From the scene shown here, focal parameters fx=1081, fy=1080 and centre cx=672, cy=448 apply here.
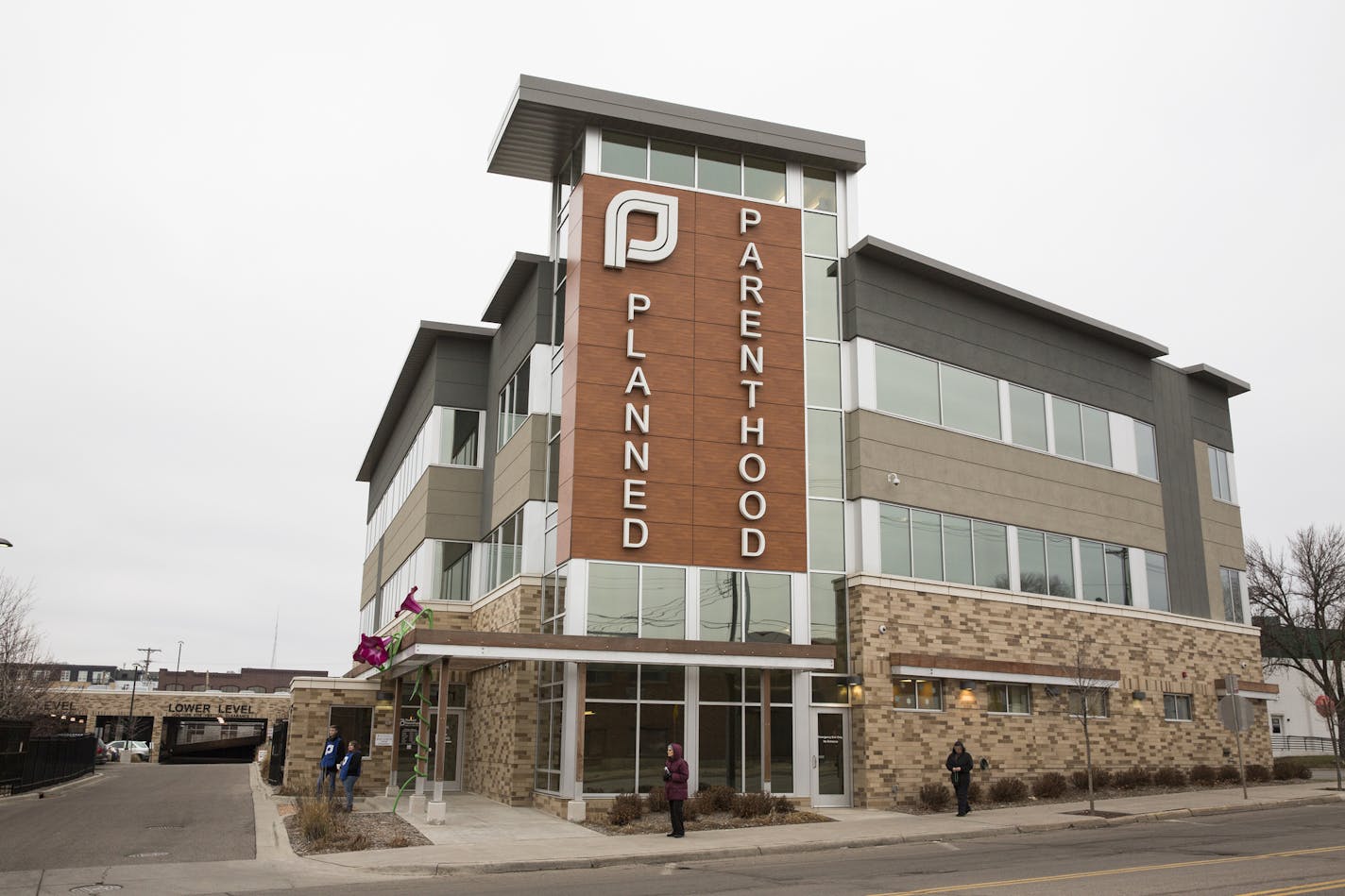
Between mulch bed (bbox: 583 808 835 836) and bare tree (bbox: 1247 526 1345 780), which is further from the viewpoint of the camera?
bare tree (bbox: 1247 526 1345 780)

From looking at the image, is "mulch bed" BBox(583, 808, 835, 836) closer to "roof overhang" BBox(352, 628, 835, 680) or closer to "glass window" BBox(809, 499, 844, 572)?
"roof overhang" BBox(352, 628, 835, 680)

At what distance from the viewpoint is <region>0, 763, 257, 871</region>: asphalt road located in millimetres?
18297

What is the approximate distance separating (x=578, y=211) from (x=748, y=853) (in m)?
16.1

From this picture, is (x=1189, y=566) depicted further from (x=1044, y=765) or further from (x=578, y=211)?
(x=578, y=211)

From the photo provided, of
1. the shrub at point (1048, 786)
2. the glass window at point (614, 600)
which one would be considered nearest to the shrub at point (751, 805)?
the glass window at point (614, 600)

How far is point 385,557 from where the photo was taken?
44.9 metres

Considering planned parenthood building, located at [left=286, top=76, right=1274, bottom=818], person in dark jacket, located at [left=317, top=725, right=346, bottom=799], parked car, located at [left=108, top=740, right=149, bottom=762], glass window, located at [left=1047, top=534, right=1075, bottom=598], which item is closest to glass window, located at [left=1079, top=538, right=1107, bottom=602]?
planned parenthood building, located at [left=286, top=76, right=1274, bottom=818]

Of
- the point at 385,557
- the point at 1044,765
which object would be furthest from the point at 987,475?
the point at 385,557

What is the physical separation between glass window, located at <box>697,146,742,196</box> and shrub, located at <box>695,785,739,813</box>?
15286mm

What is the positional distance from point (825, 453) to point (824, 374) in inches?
85.3

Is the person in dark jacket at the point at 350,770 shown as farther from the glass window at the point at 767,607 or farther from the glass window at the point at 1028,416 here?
the glass window at the point at 1028,416

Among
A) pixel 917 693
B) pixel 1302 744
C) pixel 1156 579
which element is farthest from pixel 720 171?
pixel 1302 744

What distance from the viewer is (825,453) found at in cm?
2825

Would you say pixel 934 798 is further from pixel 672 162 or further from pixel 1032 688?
pixel 672 162
